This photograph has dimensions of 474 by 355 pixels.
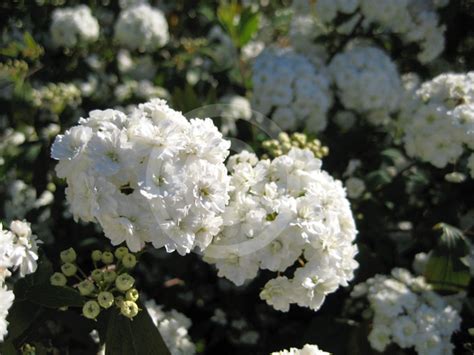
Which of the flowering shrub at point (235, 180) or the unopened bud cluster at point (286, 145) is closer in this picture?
the flowering shrub at point (235, 180)

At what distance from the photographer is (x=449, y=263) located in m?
3.36

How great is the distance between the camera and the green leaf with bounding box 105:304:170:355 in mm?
2396

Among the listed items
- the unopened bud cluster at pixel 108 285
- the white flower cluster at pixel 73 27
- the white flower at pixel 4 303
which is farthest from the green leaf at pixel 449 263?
the white flower cluster at pixel 73 27

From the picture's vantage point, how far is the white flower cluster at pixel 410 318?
3102mm

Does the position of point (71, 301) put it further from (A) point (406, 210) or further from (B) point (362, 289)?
(A) point (406, 210)

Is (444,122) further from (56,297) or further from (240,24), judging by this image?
(56,297)

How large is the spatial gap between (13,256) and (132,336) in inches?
20.3

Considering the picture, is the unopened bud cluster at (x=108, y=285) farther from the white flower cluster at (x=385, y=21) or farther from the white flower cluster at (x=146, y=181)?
the white flower cluster at (x=385, y=21)

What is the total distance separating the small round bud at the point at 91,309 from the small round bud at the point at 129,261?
0.17m

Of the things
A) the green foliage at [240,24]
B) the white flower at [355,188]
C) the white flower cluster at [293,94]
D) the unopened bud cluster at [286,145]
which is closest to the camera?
the unopened bud cluster at [286,145]

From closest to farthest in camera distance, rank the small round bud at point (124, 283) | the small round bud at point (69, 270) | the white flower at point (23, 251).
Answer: the white flower at point (23, 251), the small round bud at point (124, 283), the small round bud at point (69, 270)

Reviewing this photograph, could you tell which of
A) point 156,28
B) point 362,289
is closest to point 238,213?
point 362,289

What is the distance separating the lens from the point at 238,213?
2.49m

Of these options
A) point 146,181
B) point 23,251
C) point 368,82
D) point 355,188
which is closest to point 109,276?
point 23,251
